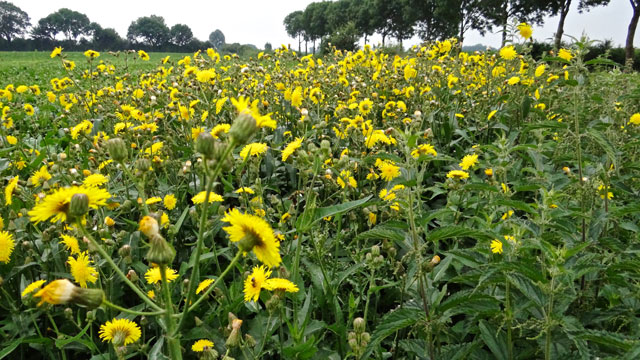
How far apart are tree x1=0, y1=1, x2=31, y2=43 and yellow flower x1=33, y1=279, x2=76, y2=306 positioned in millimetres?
98432

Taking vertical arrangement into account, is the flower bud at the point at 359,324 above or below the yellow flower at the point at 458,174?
below

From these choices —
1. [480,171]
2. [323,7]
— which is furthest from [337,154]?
[323,7]

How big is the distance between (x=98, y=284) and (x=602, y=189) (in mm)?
2426

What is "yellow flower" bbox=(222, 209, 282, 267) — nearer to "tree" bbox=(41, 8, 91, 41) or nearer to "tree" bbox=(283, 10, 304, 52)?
"tree" bbox=(283, 10, 304, 52)

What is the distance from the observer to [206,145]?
2.63 ft

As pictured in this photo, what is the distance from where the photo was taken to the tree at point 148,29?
229 ft

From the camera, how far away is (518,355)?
Result: 137 cm

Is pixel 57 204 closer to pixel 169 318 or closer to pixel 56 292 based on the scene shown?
pixel 56 292

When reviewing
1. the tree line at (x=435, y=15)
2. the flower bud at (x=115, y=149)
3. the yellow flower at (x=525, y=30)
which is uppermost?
the tree line at (x=435, y=15)

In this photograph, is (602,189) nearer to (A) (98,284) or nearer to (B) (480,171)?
(B) (480,171)

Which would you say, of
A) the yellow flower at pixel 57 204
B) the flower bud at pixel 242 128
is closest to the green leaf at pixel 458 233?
the flower bud at pixel 242 128

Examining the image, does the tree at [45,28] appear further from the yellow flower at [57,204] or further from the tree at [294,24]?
the yellow flower at [57,204]

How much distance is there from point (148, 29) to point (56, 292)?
86.0 meters

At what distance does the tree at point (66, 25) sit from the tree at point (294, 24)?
4200 cm
